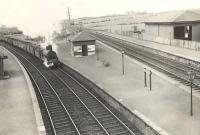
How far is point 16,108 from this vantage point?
20062 millimetres

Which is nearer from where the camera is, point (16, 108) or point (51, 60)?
point (16, 108)

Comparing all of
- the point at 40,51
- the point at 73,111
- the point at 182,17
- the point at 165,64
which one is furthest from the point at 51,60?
the point at 182,17

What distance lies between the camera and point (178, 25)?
37156mm

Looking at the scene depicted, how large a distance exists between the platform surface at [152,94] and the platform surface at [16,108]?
5.75 m

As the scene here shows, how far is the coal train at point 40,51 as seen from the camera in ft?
114

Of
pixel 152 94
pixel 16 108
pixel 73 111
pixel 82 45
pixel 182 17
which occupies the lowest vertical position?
pixel 73 111

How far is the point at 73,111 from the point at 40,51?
21715 mm

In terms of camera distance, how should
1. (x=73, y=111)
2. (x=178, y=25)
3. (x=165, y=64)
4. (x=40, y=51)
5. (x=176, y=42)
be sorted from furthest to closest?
(x=40, y=51)
(x=178, y=25)
(x=176, y=42)
(x=165, y=64)
(x=73, y=111)

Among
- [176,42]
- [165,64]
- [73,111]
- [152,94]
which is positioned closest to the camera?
[73,111]

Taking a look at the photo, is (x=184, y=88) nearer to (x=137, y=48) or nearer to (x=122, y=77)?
(x=122, y=77)

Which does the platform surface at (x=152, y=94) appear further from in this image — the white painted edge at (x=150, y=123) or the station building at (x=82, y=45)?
the station building at (x=82, y=45)

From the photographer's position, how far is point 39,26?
188ft

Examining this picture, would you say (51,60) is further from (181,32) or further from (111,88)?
(181,32)

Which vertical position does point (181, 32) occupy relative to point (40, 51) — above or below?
above
